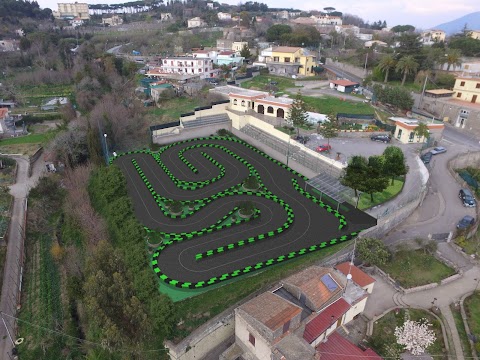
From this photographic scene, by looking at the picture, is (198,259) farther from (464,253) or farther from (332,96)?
(332,96)

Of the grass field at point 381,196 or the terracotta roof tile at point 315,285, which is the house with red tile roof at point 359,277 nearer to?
the terracotta roof tile at point 315,285

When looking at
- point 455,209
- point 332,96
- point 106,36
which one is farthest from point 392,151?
point 106,36

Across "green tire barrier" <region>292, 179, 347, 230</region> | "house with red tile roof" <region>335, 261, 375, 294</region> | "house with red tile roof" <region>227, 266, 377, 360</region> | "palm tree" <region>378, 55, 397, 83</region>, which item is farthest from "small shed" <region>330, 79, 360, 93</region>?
"house with red tile roof" <region>227, 266, 377, 360</region>

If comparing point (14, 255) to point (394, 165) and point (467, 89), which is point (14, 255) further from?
point (467, 89)

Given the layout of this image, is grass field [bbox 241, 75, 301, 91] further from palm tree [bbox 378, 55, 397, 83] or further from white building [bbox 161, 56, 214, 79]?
palm tree [bbox 378, 55, 397, 83]

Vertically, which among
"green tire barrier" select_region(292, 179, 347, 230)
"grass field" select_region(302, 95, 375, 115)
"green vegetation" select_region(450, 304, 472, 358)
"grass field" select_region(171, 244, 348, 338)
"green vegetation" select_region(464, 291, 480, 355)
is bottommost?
"green vegetation" select_region(450, 304, 472, 358)

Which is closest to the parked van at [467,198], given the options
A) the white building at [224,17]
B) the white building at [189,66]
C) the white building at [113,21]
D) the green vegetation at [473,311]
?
the green vegetation at [473,311]

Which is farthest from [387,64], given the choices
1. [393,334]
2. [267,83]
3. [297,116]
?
[393,334]
